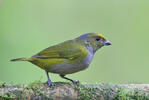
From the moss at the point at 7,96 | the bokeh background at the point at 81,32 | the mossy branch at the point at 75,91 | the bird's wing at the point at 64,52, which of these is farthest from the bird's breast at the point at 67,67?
the bokeh background at the point at 81,32

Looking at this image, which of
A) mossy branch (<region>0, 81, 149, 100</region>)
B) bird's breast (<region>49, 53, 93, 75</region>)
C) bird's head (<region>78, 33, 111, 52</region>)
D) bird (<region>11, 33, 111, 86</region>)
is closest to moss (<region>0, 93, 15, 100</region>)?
mossy branch (<region>0, 81, 149, 100</region>)

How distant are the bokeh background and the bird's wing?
3261 mm

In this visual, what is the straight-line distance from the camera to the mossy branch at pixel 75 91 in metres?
3.67

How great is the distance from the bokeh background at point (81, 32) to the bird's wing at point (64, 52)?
326cm

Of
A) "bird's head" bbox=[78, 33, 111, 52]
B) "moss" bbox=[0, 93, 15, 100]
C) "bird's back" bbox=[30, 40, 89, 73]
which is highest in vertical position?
"bird's head" bbox=[78, 33, 111, 52]

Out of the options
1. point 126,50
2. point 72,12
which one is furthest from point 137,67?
point 72,12

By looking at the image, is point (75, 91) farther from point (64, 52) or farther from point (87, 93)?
point (64, 52)

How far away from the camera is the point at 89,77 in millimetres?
8516

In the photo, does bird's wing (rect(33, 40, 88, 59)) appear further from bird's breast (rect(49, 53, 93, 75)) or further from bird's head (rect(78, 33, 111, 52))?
bird's head (rect(78, 33, 111, 52))

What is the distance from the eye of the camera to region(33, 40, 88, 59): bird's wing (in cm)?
450

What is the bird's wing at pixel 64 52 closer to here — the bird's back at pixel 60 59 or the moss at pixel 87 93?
the bird's back at pixel 60 59

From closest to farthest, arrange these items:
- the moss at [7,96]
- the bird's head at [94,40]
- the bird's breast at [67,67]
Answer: the moss at [7,96] → the bird's breast at [67,67] → the bird's head at [94,40]

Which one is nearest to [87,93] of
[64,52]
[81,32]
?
[64,52]

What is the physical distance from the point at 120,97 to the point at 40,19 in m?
6.26
